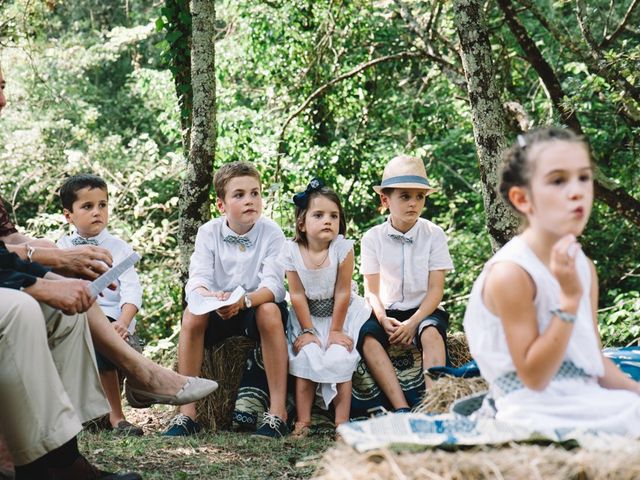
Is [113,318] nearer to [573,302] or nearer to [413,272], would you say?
[413,272]

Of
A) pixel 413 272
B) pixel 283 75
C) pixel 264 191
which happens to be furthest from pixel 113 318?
pixel 283 75

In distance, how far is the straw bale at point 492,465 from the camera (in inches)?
76.0

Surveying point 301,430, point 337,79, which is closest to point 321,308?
point 301,430

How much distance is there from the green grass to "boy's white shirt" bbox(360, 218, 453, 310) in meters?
0.90

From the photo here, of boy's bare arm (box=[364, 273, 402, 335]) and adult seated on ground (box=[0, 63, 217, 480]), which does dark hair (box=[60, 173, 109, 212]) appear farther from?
boy's bare arm (box=[364, 273, 402, 335])

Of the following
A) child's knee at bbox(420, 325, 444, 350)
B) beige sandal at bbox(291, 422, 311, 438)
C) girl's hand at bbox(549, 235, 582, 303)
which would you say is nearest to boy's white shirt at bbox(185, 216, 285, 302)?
beige sandal at bbox(291, 422, 311, 438)

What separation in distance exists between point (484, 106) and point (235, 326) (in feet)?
6.11

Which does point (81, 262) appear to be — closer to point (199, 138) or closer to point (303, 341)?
point (303, 341)

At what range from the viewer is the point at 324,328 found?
4.73 metres

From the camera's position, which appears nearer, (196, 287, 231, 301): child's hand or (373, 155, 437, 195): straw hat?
(196, 287, 231, 301): child's hand

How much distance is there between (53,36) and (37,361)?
13.4 m

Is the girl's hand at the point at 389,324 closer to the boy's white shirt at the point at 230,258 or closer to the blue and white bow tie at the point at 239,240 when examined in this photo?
the boy's white shirt at the point at 230,258

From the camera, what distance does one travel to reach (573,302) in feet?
7.11

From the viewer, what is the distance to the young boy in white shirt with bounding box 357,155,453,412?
4.59m
